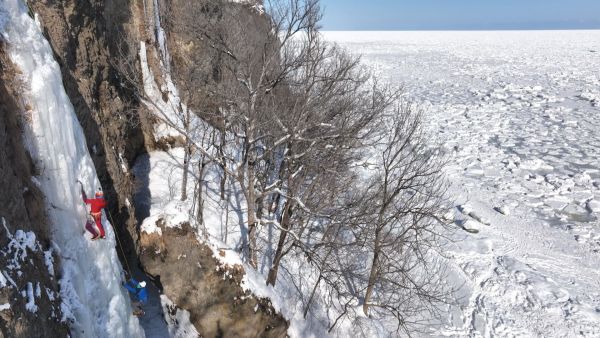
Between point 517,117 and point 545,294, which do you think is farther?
point 517,117

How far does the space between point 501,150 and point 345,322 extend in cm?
1522

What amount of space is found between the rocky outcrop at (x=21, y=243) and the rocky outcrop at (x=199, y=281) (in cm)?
348

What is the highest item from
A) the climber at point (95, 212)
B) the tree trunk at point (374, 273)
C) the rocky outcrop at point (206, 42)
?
the rocky outcrop at point (206, 42)

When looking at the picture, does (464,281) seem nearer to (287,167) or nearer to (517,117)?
(287,167)

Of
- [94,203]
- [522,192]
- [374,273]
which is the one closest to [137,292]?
[94,203]

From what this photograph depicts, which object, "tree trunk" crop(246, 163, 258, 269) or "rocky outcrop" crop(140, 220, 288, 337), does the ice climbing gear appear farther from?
"tree trunk" crop(246, 163, 258, 269)

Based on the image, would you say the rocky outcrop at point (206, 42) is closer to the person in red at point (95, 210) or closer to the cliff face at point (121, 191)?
the cliff face at point (121, 191)

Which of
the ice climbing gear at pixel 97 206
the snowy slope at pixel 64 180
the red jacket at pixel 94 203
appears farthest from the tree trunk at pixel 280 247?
the red jacket at pixel 94 203

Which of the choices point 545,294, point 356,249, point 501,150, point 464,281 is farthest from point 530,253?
point 501,150

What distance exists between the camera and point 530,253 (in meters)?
14.8

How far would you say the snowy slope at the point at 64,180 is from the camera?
6324 millimetres

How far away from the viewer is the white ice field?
12.6 metres

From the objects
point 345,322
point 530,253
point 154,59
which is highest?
point 154,59

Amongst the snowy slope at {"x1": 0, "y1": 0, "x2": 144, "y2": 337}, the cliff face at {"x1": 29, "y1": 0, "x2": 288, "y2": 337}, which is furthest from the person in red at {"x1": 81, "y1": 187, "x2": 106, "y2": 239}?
the cliff face at {"x1": 29, "y1": 0, "x2": 288, "y2": 337}
